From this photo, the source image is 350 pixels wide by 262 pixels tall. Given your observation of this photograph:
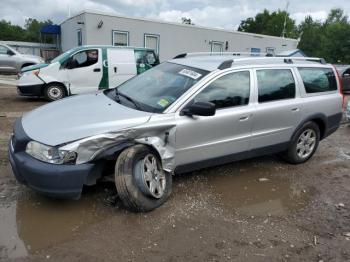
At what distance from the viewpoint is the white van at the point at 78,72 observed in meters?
9.84

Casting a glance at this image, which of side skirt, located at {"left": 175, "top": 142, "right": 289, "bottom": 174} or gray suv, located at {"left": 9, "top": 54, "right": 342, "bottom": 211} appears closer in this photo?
gray suv, located at {"left": 9, "top": 54, "right": 342, "bottom": 211}

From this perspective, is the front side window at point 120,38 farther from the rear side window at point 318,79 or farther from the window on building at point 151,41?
the rear side window at point 318,79

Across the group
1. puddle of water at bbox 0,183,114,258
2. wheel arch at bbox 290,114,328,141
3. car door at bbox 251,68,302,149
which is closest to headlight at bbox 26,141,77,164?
puddle of water at bbox 0,183,114,258

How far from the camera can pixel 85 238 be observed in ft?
11.0

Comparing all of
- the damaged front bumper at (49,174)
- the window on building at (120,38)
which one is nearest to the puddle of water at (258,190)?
the damaged front bumper at (49,174)

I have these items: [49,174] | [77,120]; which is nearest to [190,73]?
[77,120]

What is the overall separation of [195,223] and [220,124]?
1.27 metres

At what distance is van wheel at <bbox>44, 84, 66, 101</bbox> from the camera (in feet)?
32.6

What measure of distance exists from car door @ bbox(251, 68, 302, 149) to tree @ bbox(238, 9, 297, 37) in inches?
2466

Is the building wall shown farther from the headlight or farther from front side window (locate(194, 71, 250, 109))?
the headlight

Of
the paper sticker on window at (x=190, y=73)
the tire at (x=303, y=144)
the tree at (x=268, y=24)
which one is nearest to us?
the paper sticker on window at (x=190, y=73)

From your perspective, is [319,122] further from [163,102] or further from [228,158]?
[163,102]

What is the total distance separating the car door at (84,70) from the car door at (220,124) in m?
6.50

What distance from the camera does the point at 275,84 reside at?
16.5ft
